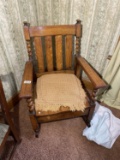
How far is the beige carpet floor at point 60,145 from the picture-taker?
46.1 inches

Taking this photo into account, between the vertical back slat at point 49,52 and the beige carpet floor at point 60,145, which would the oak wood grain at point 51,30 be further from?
the beige carpet floor at point 60,145

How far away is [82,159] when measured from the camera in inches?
45.4

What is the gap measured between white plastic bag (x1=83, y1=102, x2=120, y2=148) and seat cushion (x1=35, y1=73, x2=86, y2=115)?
396 millimetres

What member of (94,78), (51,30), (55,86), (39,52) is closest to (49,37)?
(51,30)

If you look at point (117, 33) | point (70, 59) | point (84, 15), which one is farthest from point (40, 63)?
point (117, 33)

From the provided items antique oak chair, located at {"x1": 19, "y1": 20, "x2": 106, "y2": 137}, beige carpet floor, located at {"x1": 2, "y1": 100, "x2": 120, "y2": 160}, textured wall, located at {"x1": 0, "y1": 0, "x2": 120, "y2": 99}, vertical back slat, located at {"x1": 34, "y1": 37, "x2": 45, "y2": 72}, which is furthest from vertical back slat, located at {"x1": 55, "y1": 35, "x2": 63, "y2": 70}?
beige carpet floor, located at {"x1": 2, "y1": 100, "x2": 120, "y2": 160}

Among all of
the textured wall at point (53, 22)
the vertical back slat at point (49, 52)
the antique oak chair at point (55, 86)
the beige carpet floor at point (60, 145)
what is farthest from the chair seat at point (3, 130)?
the vertical back slat at point (49, 52)

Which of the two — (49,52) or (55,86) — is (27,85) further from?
(49,52)

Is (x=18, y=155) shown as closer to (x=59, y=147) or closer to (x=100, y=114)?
(x=59, y=147)

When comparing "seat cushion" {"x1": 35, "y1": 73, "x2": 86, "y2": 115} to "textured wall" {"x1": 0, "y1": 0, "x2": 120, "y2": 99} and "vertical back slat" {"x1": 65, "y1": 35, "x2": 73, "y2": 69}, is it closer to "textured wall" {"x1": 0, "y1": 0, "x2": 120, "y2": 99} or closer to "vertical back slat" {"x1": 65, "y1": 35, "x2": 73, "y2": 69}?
"vertical back slat" {"x1": 65, "y1": 35, "x2": 73, "y2": 69}

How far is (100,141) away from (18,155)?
0.77m

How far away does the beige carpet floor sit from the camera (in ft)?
3.84

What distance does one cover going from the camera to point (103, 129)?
4.17ft

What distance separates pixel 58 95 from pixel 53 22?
83 centimetres
